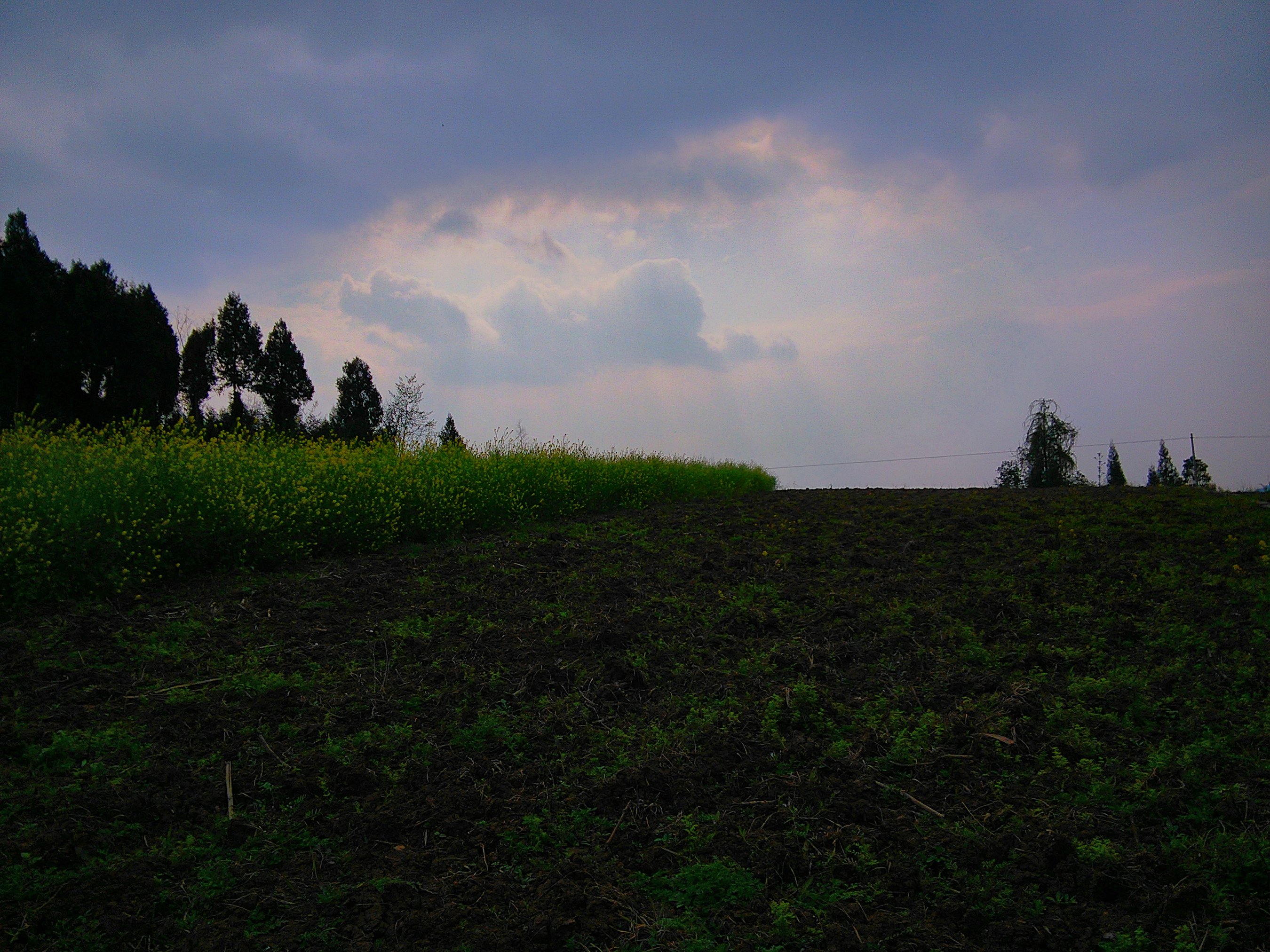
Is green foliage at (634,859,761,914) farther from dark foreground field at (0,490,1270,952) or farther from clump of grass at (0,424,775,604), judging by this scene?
clump of grass at (0,424,775,604)

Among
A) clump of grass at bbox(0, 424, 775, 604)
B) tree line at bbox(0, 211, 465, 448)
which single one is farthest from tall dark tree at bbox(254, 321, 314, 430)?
clump of grass at bbox(0, 424, 775, 604)

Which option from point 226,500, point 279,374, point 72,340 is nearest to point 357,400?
point 279,374

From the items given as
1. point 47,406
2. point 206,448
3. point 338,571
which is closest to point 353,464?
point 206,448

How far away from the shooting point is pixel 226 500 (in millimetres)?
6449

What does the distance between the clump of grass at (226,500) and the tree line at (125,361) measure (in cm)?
541

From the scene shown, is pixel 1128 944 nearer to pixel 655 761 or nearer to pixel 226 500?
pixel 655 761

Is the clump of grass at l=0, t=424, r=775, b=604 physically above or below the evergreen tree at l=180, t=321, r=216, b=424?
below

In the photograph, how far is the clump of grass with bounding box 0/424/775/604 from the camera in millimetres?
5590

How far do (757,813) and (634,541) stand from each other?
4.49 metres

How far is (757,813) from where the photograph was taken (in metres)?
3.13

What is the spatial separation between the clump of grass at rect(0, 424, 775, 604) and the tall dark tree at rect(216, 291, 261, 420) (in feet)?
51.1

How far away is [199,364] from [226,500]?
70.7 feet

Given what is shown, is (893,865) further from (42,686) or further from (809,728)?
(42,686)

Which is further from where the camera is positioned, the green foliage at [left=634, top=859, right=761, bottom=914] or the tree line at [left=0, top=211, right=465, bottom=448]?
the tree line at [left=0, top=211, right=465, bottom=448]
